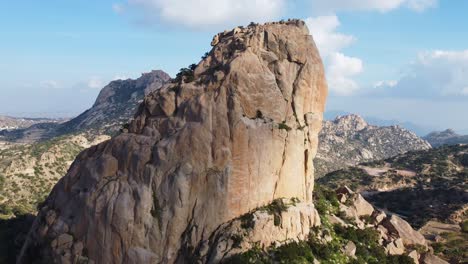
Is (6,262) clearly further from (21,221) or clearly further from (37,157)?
(37,157)

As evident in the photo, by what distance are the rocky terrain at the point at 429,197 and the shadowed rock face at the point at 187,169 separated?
41.6 meters

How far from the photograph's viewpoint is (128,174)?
5416cm

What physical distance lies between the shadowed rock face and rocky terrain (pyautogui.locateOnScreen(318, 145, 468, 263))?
41.6 meters

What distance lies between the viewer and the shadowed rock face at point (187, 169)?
170 feet

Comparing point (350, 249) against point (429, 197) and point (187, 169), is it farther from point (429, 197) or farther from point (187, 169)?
point (429, 197)

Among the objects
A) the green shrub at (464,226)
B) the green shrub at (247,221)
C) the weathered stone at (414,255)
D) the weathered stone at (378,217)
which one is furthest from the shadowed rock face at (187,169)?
the green shrub at (464,226)

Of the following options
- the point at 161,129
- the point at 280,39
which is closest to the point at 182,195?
the point at 161,129

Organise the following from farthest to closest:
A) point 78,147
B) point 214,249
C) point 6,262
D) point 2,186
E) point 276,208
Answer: point 78,147 < point 2,186 < point 6,262 < point 276,208 < point 214,249

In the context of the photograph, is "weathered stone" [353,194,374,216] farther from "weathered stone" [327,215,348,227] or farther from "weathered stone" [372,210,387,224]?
"weathered stone" [327,215,348,227]

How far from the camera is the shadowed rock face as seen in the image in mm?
51719

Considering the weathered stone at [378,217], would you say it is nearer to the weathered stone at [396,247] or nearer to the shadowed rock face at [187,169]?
the weathered stone at [396,247]

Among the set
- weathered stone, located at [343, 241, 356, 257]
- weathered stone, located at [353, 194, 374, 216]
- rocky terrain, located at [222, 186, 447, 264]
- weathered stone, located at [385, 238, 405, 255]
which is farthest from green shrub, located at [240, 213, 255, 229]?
weathered stone, located at [353, 194, 374, 216]

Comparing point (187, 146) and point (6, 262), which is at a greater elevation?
point (187, 146)

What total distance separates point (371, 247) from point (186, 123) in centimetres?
3144
